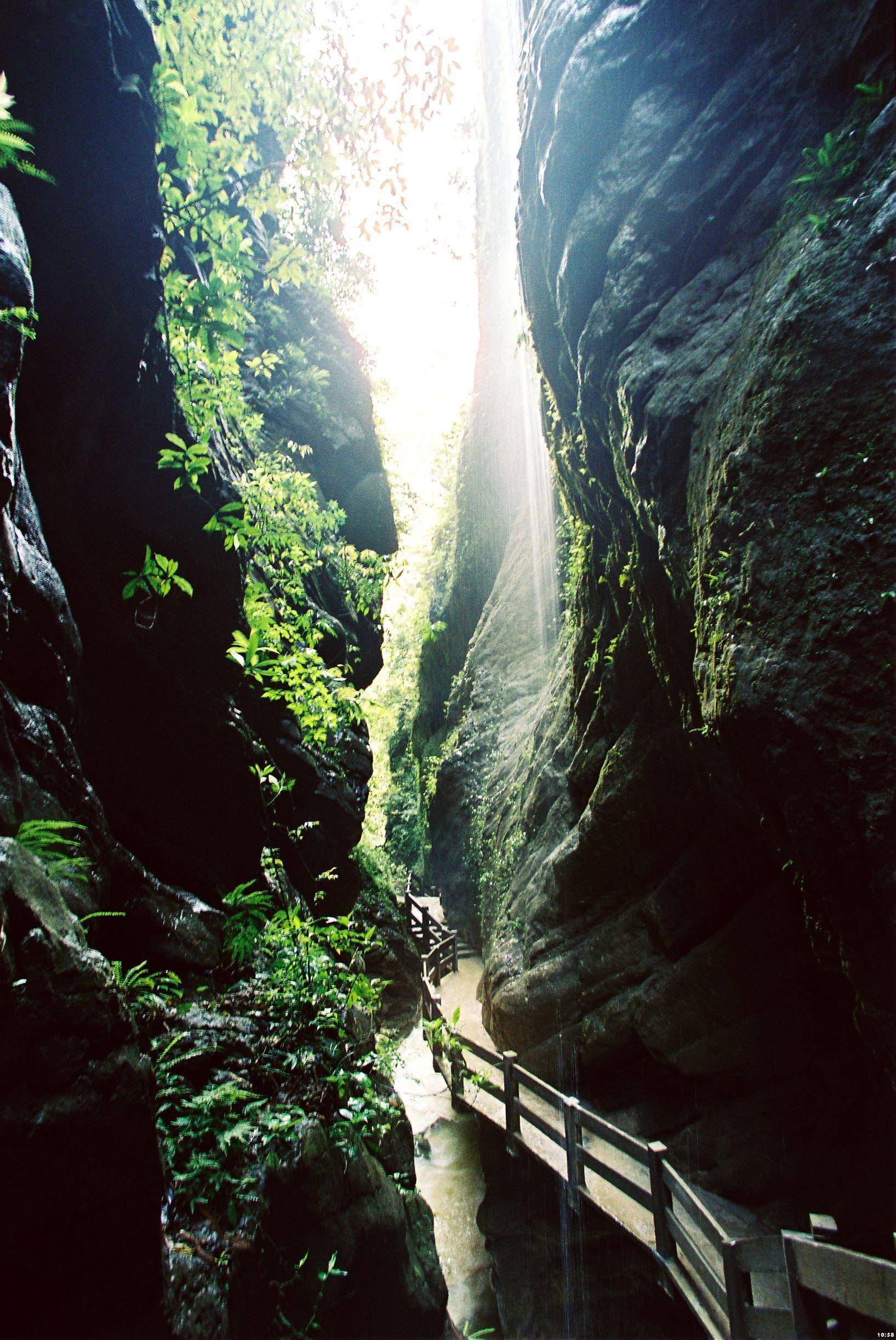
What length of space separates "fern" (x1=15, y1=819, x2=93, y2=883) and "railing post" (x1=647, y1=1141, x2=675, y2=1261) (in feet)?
17.2

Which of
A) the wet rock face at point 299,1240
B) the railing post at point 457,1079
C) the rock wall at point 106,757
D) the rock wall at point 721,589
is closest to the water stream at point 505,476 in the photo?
the railing post at point 457,1079

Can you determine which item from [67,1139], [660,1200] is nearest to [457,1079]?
[660,1200]

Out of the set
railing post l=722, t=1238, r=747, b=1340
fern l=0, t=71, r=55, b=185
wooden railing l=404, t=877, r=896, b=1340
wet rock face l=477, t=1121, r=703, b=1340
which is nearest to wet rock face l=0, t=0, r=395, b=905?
fern l=0, t=71, r=55, b=185

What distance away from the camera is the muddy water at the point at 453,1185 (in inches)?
284

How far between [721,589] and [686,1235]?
5252 millimetres

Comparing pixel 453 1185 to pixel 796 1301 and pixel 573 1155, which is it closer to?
pixel 573 1155

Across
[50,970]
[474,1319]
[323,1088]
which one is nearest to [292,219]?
[50,970]

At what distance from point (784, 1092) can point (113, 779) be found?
728 cm

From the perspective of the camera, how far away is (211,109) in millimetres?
5172

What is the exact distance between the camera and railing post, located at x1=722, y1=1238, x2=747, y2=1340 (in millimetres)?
4160

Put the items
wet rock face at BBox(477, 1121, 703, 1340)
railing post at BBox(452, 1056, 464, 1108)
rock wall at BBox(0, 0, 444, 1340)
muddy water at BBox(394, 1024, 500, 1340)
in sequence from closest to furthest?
rock wall at BBox(0, 0, 444, 1340) → wet rock face at BBox(477, 1121, 703, 1340) → muddy water at BBox(394, 1024, 500, 1340) → railing post at BBox(452, 1056, 464, 1108)

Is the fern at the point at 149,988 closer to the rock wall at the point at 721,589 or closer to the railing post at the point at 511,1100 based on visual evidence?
the rock wall at the point at 721,589

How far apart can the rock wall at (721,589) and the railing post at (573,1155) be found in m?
0.93

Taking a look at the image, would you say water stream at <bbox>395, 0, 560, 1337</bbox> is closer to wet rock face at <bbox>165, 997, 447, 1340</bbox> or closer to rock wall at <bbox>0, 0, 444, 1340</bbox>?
wet rock face at <bbox>165, 997, 447, 1340</bbox>
